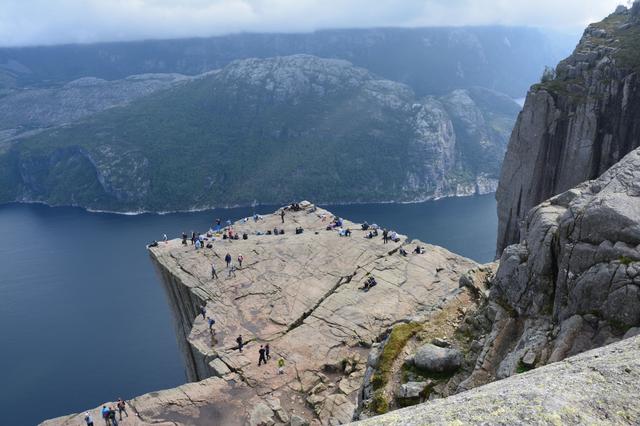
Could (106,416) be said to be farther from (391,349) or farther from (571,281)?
(571,281)

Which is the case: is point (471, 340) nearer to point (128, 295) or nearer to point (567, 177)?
point (567, 177)

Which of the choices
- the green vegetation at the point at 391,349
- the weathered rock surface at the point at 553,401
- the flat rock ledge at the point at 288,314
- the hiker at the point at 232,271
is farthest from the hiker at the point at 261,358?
the weathered rock surface at the point at 553,401

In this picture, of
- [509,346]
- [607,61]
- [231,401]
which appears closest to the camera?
[509,346]

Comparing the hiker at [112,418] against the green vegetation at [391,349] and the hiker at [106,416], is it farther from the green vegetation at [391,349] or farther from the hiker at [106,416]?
the green vegetation at [391,349]

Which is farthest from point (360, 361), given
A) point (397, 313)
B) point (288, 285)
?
point (288, 285)

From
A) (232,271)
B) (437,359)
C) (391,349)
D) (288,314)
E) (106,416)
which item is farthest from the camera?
(232,271)

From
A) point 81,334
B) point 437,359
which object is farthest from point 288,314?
point 81,334
